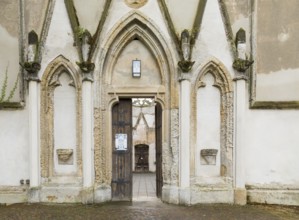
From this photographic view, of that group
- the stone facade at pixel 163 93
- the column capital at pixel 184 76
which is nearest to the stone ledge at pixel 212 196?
the stone facade at pixel 163 93

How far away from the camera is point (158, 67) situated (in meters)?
8.10

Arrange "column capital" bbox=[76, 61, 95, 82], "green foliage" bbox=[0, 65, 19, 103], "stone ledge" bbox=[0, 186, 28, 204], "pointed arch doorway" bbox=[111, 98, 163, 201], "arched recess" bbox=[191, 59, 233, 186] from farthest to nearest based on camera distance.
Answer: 1. "pointed arch doorway" bbox=[111, 98, 163, 201]
2. "green foliage" bbox=[0, 65, 19, 103]
3. "stone ledge" bbox=[0, 186, 28, 204]
4. "arched recess" bbox=[191, 59, 233, 186]
5. "column capital" bbox=[76, 61, 95, 82]

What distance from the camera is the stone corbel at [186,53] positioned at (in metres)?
7.43

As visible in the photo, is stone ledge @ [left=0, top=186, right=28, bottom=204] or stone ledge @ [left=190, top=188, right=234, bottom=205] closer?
stone ledge @ [left=190, top=188, right=234, bottom=205]

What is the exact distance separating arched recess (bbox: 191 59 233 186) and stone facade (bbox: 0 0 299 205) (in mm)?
27

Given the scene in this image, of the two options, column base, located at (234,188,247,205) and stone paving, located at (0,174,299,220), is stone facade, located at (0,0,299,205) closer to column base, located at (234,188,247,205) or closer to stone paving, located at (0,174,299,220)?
column base, located at (234,188,247,205)

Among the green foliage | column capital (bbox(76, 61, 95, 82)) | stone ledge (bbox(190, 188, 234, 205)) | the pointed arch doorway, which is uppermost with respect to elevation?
column capital (bbox(76, 61, 95, 82))

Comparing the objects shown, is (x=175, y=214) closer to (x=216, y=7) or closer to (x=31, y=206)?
(x=31, y=206)

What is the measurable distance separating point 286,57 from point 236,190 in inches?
149

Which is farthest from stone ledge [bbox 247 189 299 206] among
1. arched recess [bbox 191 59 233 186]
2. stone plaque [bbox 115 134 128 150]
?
stone plaque [bbox 115 134 128 150]

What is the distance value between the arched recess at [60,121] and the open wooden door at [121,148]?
3.26 feet

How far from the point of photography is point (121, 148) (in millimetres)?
8211

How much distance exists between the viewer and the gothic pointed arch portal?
7.71m

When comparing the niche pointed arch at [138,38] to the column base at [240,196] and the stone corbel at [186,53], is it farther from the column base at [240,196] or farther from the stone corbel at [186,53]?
the column base at [240,196]
